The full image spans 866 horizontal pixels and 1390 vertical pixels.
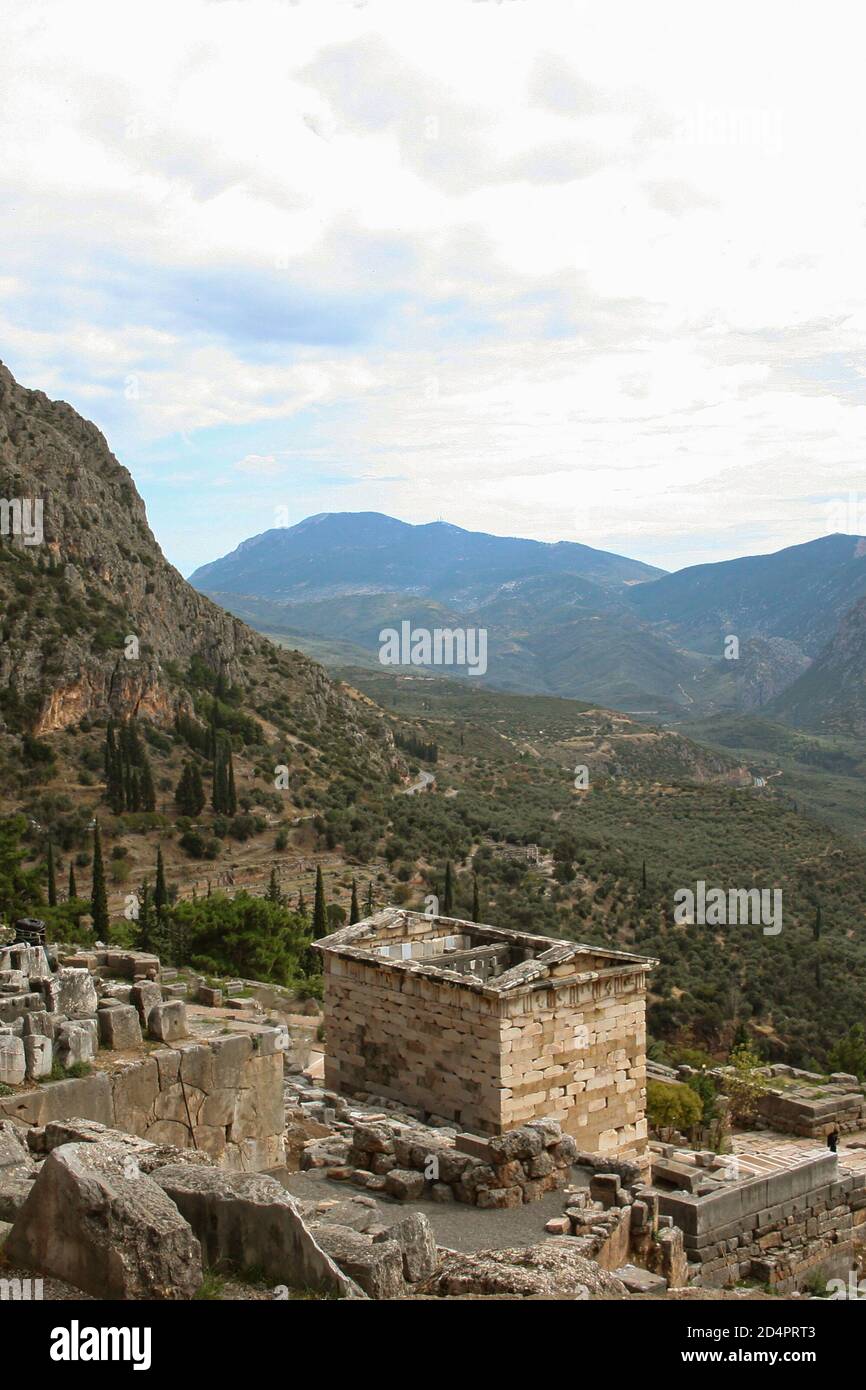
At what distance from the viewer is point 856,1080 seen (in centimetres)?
2872

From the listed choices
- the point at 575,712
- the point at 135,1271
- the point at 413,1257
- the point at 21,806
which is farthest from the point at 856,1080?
the point at 575,712

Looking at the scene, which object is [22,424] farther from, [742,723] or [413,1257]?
[742,723]

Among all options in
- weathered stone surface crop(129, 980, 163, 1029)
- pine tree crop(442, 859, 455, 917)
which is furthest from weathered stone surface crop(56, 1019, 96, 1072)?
pine tree crop(442, 859, 455, 917)

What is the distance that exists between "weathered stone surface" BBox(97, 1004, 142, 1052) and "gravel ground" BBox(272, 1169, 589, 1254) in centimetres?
200

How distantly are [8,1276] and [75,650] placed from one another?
57187 millimetres

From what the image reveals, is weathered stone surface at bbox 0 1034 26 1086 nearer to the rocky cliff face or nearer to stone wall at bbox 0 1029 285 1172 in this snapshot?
stone wall at bbox 0 1029 285 1172

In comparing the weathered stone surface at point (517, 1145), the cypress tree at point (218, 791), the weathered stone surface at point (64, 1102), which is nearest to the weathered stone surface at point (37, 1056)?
the weathered stone surface at point (64, 1102)

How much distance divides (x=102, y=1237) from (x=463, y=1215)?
5738 millimetres

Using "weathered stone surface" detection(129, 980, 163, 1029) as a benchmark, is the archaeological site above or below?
below

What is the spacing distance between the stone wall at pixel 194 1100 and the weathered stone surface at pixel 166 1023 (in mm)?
161

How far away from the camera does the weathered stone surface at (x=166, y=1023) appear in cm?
990

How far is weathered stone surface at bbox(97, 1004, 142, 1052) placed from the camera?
955 cm

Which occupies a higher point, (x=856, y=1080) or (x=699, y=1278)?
(x=699, y=1278)

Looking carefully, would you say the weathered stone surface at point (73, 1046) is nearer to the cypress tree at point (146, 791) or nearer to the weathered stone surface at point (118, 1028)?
the weathered stone surface at point (118, 1028)
